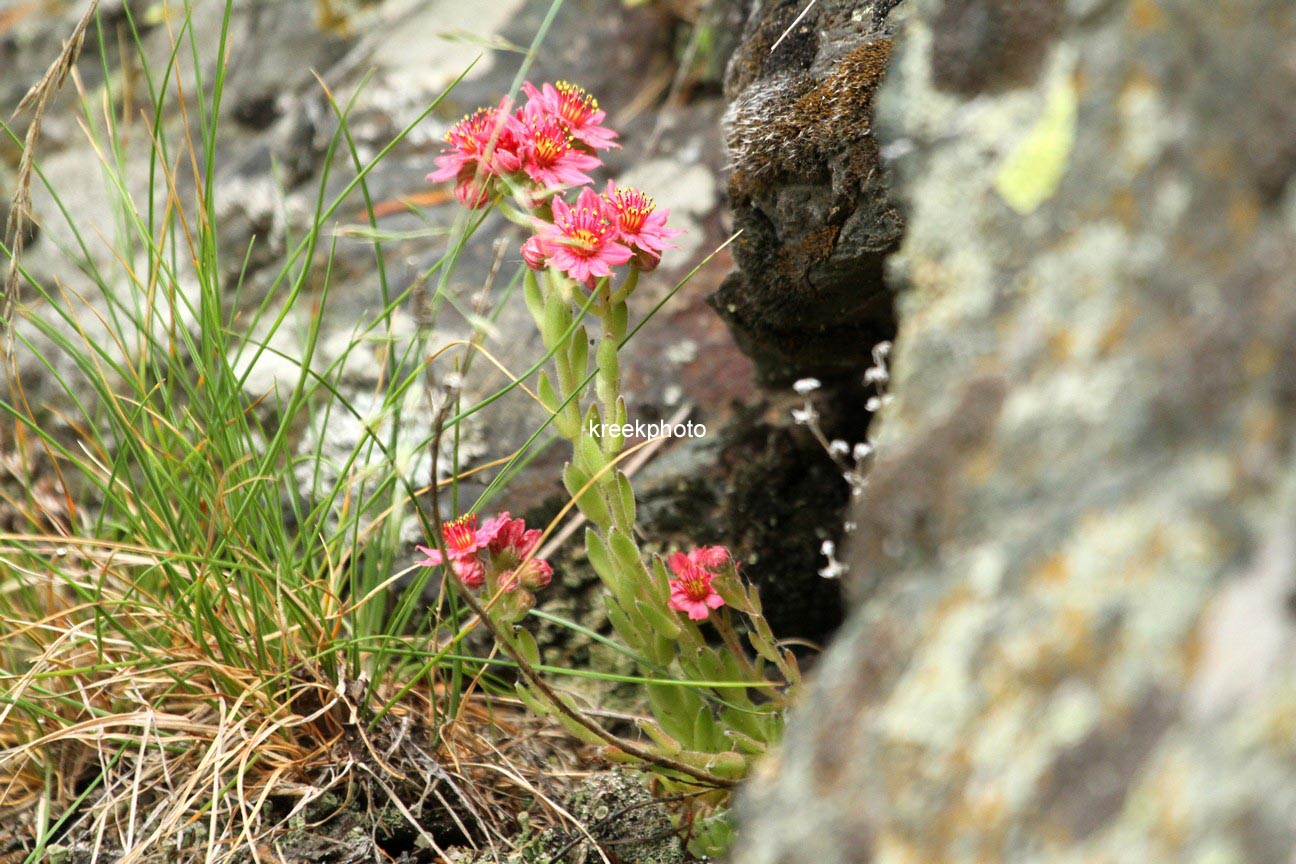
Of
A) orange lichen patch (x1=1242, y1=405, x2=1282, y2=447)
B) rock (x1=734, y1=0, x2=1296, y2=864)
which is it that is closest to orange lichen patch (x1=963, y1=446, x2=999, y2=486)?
rock (x1=734, y1=0, x2=1296, y2=864)

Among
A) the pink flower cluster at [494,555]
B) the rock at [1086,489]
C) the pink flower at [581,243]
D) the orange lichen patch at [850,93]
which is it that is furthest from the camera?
the orange lichen patch at [850,93]

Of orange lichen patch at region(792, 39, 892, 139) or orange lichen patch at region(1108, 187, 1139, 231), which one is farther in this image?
orange lichen patch at region(792, 39, 892, 139)

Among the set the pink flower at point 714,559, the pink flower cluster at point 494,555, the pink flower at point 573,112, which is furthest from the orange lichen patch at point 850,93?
the pink flower cluster at point 494,555

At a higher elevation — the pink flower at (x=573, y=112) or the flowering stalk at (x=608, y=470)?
the pink flower at (x=573, y=112)

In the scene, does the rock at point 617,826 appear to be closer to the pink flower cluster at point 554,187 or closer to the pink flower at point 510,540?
the pink flower at point 510,540

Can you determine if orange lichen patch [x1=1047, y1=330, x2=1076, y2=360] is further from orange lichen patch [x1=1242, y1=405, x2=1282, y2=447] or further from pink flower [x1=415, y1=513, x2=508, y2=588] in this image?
pink flower [x1=415, y1=513, x2=508, y2=588]

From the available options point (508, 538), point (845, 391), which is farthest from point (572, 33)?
point (508, 538)

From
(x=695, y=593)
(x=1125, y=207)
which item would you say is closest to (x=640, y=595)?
(x=695, y=593)
